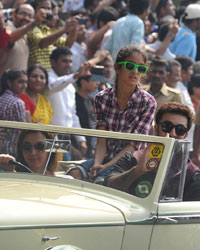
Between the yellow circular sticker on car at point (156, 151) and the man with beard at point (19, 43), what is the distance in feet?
13.9

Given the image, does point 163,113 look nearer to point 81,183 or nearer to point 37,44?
point 81,183

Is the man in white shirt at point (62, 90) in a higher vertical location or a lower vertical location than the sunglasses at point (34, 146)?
lower

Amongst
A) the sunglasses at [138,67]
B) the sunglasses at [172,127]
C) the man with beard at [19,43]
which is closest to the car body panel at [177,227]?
the sunglasses at [172,127]

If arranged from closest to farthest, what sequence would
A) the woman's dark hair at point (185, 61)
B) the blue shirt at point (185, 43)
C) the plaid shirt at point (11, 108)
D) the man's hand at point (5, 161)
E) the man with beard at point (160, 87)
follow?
the man's hand at point (5, 161)
the plaid shirt at point (11, 108)
the man with beard at point (160, 87)
the woman's dark hair at point (185, 61)
the blue shirt at point (185, 43)

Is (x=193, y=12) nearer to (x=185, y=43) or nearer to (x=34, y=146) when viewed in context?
(x=185, y=43)

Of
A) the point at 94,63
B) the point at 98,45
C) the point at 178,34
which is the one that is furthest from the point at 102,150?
the point at 178,34

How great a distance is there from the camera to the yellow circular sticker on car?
4.42m

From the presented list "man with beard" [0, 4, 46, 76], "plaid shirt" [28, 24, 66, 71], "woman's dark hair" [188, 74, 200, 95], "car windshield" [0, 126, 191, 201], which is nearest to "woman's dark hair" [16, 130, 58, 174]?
"car windshield" [0, 126, 191, 201]

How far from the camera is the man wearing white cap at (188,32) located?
11.5 meters

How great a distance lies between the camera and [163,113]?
5250 millimetres

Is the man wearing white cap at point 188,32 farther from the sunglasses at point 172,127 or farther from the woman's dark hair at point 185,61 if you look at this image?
the sunglasses at point 172,127

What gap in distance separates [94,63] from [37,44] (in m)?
0.82

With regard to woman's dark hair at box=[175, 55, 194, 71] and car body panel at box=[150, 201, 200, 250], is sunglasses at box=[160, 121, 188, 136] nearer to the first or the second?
car body panel at box=[150, 201, 200, 250]

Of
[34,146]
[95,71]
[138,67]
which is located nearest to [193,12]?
[95,71]
